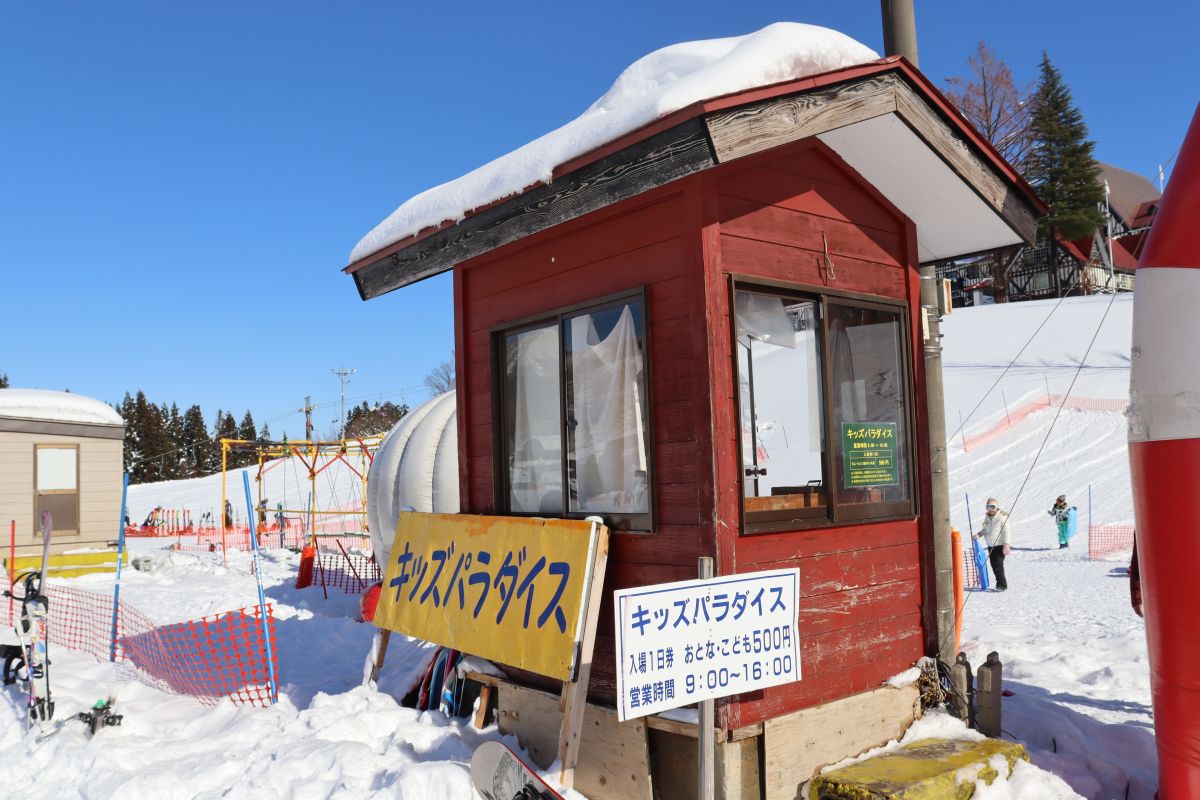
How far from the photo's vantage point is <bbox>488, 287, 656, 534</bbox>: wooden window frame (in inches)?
198

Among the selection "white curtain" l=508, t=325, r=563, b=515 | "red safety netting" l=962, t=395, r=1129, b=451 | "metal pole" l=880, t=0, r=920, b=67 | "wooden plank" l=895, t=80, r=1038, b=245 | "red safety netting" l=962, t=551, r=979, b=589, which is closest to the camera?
"wooden plank" l=895, t=80, r=1038, b=245

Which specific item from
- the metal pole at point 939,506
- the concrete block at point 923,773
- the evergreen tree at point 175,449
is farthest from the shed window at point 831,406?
the evergreen tree at point 175,449

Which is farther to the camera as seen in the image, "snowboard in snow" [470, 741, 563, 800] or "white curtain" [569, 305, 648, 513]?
"white curtain" [569, 305, 648, 513]

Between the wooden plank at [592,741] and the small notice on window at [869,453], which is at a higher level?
the small notice on window at [869,453]

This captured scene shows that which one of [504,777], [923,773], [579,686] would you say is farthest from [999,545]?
[504,777]

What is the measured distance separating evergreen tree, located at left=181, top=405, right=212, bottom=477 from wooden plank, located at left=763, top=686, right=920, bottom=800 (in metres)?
81.1

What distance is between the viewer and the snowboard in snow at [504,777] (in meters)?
4.17

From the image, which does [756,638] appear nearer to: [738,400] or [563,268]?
[738,400]

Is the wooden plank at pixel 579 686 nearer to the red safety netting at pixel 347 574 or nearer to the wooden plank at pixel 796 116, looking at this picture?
the wooden plank at pixel 796 116

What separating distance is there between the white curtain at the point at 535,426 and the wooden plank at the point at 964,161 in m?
2.58

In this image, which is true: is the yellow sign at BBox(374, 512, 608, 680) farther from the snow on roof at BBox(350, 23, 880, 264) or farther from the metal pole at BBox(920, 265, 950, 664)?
the metal pole at BBox(920, 265, 950, 664)

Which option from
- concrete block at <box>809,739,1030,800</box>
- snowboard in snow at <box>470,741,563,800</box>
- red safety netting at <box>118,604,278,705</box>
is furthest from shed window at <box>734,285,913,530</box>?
red safety netting at <box>118,604,278,705</box>

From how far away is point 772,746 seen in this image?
4684mm

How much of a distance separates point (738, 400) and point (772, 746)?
1895 millimetres
